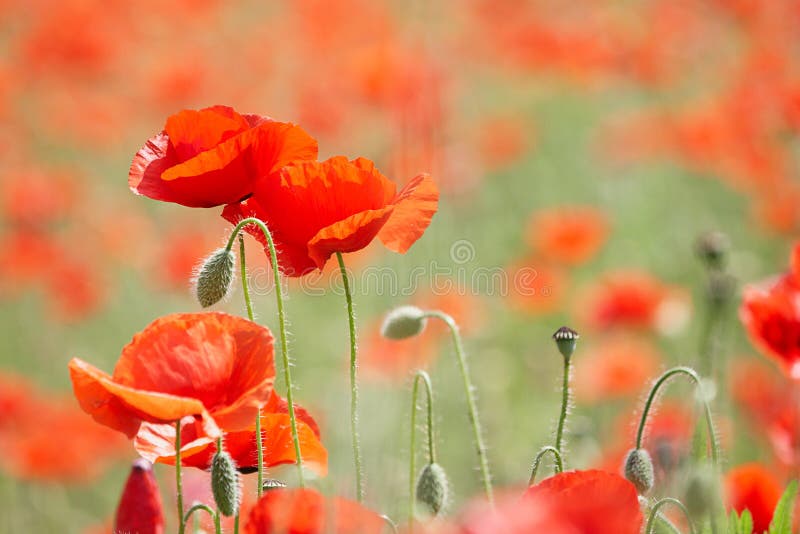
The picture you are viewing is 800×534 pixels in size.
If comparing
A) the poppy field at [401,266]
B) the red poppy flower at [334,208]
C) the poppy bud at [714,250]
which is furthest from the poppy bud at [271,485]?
the poppy bud at [714,250]

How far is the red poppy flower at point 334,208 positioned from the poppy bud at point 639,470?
329mm

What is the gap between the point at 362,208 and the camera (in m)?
1.20

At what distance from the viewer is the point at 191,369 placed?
3.32 ft

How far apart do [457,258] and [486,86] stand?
140 inches

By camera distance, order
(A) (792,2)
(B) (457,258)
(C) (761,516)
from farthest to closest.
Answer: (A) (792,2), (B) (457,258), (C) (761,516)

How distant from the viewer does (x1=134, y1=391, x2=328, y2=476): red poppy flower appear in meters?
1.09

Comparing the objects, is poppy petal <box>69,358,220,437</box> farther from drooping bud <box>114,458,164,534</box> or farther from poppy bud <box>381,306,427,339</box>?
poppy bud <box>381,306,427,339</box>

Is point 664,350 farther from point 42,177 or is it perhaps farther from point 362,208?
point 362,208

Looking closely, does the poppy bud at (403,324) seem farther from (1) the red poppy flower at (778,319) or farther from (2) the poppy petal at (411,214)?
(1) the red poppy flower at (778,319)

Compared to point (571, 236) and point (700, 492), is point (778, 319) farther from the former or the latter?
point (571, 236)

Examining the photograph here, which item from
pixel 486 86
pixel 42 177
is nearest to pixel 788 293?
pixel 42 177

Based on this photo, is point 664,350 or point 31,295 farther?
point 31,295

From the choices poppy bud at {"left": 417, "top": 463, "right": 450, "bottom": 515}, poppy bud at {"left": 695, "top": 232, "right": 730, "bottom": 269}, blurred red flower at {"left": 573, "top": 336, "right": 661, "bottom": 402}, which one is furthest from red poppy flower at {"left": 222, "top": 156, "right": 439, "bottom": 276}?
blurred red flower at {"left": 573, "top": 336, "right": 661, "bottom": 402}

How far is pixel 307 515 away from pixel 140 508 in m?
0.27
